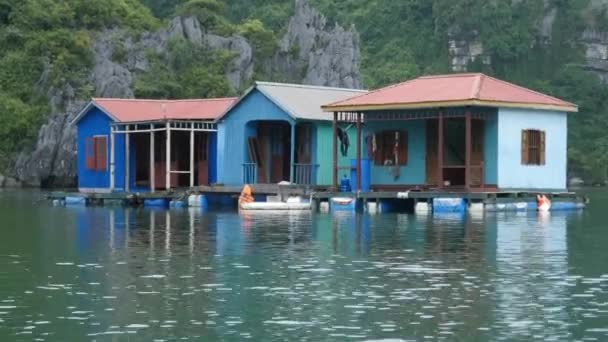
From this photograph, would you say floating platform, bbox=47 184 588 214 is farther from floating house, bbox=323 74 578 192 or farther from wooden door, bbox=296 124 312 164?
wooden door, bbox=296 124 312 164

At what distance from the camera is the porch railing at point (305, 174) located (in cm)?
5138

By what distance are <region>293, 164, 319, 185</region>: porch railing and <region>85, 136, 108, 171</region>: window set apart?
9234mm

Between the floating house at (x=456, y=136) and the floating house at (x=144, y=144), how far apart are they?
704 cm

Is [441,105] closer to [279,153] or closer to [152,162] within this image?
[279,153]

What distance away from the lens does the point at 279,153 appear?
5391 cm

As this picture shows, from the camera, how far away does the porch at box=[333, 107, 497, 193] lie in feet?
153

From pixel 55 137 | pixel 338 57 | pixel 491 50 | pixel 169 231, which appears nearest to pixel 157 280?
pixel 169 231

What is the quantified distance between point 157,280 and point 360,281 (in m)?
3.37

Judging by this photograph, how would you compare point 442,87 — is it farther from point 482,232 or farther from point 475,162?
point 482,232

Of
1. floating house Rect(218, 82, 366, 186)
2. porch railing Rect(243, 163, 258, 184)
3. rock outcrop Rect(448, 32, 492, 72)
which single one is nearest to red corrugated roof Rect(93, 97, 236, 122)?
floating house Rect(218, 82, 366, 186)

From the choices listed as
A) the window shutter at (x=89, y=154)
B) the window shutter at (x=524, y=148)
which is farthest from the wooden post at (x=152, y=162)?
the window shutter at (x=524, y=148)

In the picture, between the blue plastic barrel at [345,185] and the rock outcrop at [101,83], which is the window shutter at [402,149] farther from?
the rock outcrop at [101,83]

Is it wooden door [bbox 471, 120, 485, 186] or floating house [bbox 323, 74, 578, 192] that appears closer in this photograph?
floating house [bbox 323, 74, 578, 192]

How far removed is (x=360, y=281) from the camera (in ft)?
78.4
